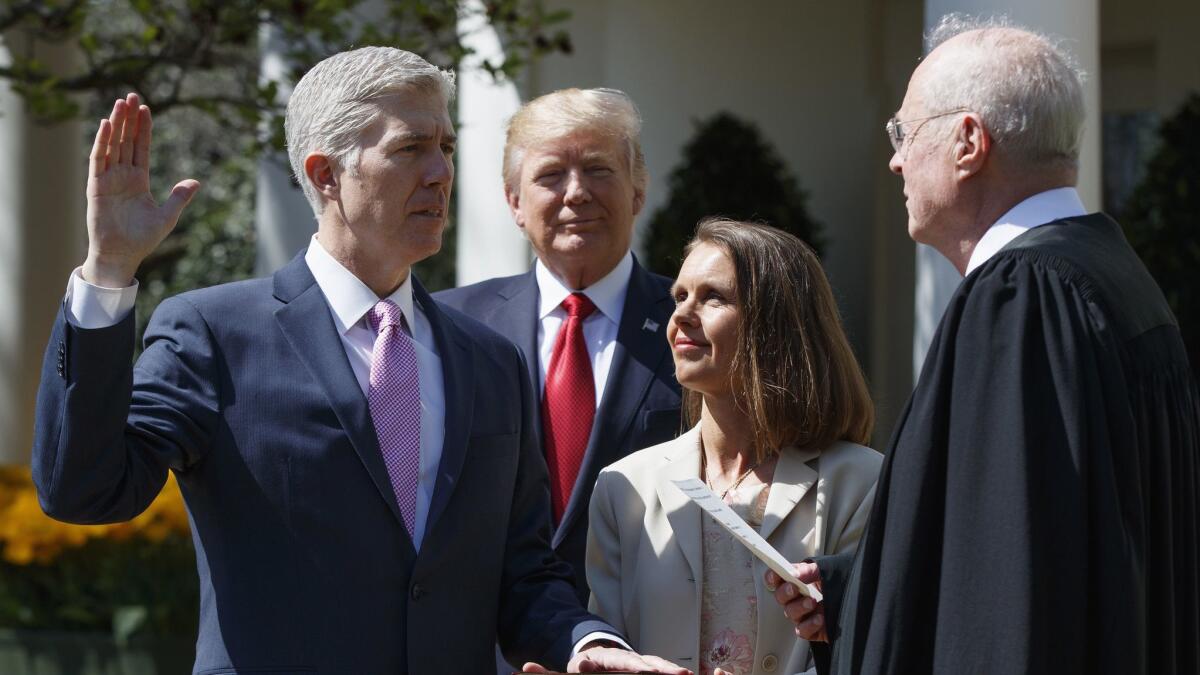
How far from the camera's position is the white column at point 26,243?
8.07m

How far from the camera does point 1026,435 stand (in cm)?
249

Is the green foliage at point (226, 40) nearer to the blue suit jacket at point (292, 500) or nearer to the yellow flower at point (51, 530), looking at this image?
the yellow flower at point (51, 530)

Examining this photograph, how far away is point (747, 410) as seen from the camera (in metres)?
3.53

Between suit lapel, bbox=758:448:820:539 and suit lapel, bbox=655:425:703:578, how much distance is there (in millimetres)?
156

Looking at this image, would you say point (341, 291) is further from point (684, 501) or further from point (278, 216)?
point (278, 216)

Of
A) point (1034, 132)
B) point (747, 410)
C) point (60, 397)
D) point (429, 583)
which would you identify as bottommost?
point (429, 583)

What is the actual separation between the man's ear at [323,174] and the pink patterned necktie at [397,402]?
254mm

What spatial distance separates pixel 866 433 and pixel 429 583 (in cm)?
114

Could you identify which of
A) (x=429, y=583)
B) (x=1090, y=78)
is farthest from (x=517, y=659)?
(x=1090, y=78)

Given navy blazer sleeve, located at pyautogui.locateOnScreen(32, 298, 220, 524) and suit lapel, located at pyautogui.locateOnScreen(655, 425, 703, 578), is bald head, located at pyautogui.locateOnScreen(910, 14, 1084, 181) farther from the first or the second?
navy blazer sleeve, located at pyautogui.locateOnScreen(32, 298, 220, 524)

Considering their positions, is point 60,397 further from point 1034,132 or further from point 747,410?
point 1034,132

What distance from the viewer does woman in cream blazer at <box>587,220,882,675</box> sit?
336cm

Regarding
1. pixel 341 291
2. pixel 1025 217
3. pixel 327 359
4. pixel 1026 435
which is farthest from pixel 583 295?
pixel 1026 435

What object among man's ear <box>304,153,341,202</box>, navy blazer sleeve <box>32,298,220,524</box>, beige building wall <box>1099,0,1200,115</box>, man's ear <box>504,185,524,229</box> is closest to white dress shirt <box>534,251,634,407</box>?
man's ear <box>504,185,524,229</box>
